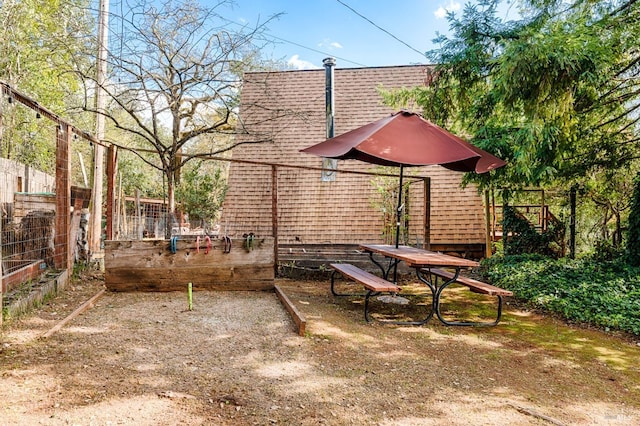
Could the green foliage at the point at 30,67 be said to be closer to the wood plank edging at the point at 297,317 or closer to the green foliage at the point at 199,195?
the green foliage at the point at 199,195

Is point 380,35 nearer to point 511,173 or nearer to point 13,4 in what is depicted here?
point 511,173

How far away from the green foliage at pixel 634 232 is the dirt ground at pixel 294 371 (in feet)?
9.41

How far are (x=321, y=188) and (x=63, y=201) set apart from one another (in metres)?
6.77

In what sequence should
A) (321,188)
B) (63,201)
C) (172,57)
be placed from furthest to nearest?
(321,188), (172,57), (63,201)

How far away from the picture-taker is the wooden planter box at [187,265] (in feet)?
17.1

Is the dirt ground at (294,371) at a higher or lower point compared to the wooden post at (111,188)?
lower

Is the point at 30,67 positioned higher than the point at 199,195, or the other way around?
the point at 30,67

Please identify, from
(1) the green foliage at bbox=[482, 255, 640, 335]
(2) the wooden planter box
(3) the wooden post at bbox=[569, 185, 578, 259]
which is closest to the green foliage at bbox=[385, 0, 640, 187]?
Answer: (3) the wooden post at bbox=[569, 185, 578, 259]

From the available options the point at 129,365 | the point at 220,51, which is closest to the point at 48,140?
the point at 220,51

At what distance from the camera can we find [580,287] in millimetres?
5684

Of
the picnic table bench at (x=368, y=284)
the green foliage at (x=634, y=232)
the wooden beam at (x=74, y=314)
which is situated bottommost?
the wooden beam at (x=74, y=314)

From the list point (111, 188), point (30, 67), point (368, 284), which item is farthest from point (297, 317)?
point (30, 67)

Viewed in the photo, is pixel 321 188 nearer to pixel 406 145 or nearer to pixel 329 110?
pixel 329 110

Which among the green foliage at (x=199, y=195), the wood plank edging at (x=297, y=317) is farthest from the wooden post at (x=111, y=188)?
the green foliage at (x=199, y=195)
